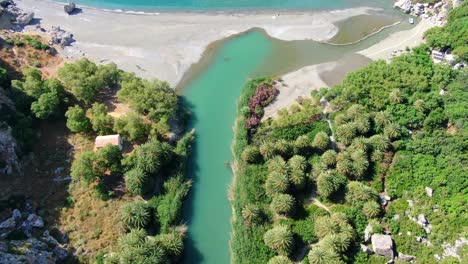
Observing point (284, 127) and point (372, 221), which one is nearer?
point (372, 221)

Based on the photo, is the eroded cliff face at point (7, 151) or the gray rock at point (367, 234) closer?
the gray rock at point (367, 234)

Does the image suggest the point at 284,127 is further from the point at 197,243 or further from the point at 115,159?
the point at 115,159

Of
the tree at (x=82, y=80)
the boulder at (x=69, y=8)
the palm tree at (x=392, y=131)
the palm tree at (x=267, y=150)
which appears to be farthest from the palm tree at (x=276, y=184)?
the boulder at (x=69, y=8)

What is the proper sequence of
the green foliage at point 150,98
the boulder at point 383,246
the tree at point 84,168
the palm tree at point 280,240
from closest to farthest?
the palm tree at point 280,240 → the boulder at point 383,246 → the tree at point 84,168 → the green foliage at point 150,98

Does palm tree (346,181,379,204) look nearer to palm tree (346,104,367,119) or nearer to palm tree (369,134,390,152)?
palm tree (369,134,390,152)

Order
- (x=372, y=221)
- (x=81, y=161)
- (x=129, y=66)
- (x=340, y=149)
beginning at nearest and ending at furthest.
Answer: (x=372, y=221)
(x=81, y=161)
(x=340, y=149)
(x=129, y=66)

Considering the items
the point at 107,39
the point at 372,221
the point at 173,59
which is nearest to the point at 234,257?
the point at 372,221

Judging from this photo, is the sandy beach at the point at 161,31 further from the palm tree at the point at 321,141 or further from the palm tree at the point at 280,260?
the palm tree at the point at 280,260
